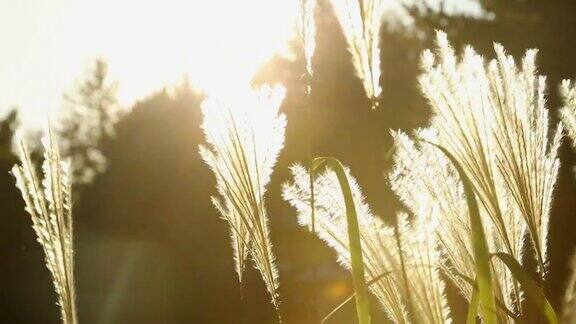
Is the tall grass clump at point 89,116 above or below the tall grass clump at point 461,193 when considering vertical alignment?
above

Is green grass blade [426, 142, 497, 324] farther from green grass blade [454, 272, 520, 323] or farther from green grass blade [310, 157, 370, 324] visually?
green grass blade [310, 157, 370, 324]

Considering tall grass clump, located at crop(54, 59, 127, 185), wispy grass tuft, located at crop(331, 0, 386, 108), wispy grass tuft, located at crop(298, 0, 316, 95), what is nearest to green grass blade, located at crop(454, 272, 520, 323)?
wispy grass tuft, located at crop(331, 0, 386, 108)

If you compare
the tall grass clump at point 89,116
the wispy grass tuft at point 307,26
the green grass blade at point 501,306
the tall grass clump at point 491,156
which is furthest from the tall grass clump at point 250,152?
the tall grass clump at point 89,116

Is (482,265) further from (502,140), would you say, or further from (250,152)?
(250,152)

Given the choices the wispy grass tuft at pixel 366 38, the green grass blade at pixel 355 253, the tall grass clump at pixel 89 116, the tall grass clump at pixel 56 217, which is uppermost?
the tall grass clump at pixel 89 116

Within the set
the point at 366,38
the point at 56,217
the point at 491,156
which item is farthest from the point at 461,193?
the point at 56,217

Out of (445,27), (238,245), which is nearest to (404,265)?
(238,245)

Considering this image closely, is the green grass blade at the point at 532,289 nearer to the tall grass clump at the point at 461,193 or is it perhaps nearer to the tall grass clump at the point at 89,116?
the tall grass clump at the point at 461,193

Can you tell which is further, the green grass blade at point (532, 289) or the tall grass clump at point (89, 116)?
the tall grass clump at point (89, 116)
